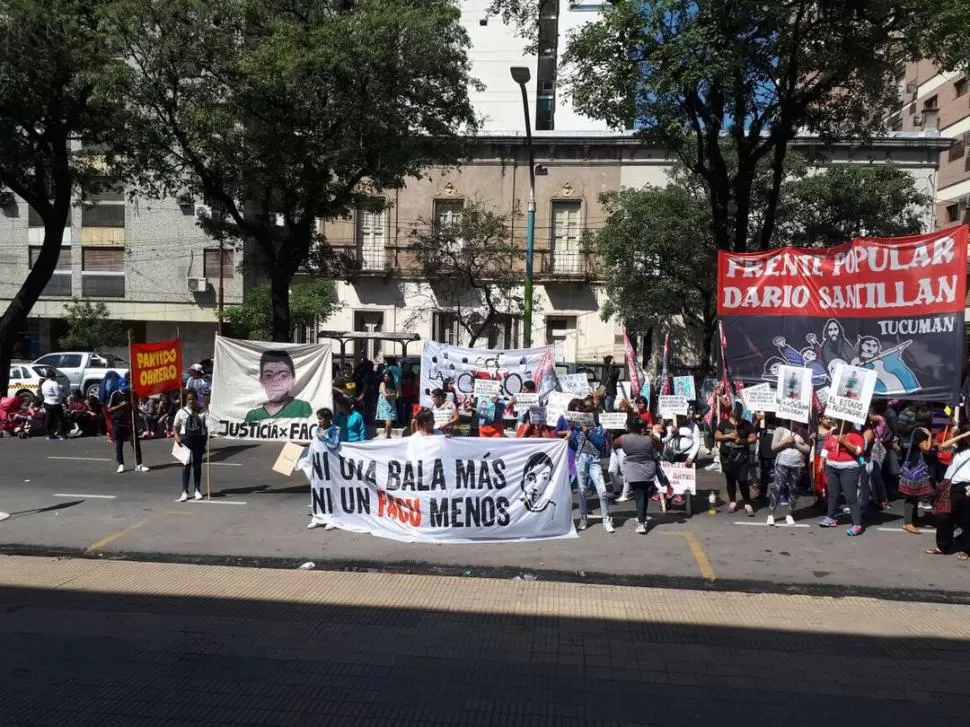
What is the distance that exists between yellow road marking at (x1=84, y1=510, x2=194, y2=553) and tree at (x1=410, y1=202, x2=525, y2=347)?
14.6 metres

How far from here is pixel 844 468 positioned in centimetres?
909

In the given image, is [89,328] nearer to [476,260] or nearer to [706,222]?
[476,260]

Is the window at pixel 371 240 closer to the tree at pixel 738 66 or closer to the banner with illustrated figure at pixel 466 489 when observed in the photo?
the tree at pixel 738 66

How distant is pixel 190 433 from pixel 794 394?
7.93 m

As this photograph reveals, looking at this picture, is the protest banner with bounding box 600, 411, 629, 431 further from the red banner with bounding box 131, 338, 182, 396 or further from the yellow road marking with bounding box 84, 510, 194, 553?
the red banner with bounding box 131, 338, 182, 396

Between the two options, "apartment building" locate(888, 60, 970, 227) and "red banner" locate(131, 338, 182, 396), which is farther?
"apartment building" locate(888, 60, 970, 227)

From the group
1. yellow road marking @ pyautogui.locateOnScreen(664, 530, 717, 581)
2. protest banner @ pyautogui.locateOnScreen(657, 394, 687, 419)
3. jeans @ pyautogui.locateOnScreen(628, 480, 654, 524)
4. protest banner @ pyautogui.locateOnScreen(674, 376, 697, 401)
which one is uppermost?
protest banner @ pyautogui.locateOnScreen(674, 376, 697, 401)

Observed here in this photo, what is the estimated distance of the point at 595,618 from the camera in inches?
245

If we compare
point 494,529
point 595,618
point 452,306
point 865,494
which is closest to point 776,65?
point 865,494

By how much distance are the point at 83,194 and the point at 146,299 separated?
1323 cm

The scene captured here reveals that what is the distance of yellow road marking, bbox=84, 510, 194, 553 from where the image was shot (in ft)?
27.5

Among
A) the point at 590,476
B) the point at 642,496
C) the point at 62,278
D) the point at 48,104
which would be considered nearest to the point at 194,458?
the point at 590,476

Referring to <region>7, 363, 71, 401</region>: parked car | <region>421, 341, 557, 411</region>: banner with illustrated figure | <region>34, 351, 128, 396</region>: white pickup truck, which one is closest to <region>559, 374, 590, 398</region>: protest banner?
<region>421, 341, 557, 411</region>: banner with illustrated figure

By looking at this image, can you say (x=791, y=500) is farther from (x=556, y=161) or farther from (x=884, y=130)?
(x=556, y=161)
